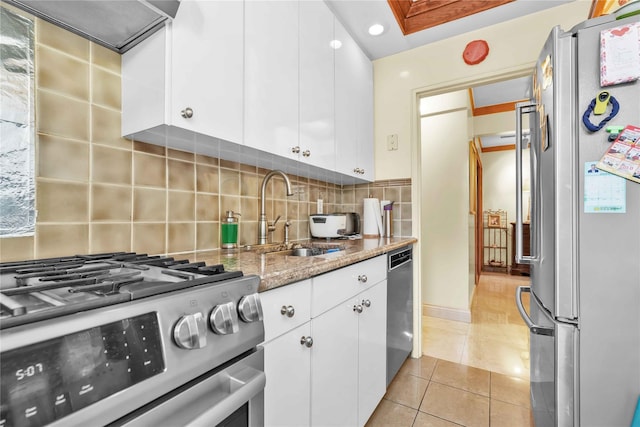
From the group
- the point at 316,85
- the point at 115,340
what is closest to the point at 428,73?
the point at 316,85

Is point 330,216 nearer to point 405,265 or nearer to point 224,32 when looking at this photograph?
point 405,265

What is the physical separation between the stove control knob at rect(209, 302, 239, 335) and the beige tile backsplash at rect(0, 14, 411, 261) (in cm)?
73

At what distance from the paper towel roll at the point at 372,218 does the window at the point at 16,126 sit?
196cm

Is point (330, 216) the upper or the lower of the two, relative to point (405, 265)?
upper

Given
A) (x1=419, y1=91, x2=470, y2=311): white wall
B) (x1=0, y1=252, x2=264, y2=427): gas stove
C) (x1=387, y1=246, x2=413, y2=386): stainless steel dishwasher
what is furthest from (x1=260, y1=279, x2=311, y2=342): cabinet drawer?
(x1=419, y1=91, x2=470, y2=311): white wall

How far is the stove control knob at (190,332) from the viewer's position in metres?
0.52

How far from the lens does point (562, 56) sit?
1.04 m

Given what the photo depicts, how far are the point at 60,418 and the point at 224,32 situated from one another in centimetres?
122

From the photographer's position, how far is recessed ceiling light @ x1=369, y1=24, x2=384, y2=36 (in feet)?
6.70

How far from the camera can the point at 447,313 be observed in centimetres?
309

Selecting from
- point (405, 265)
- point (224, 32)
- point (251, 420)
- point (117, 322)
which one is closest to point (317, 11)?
point (224, 32)

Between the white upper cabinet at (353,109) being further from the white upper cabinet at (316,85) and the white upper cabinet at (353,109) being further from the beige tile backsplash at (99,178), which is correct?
the beige tile backsplash at (99,178)

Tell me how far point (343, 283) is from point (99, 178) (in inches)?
40.0

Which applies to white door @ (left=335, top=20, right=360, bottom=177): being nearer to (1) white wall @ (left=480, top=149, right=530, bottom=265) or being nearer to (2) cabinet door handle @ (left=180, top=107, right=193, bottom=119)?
(2) cabinet door handle @ (left=180, top=107, right=193, bottom=119)
